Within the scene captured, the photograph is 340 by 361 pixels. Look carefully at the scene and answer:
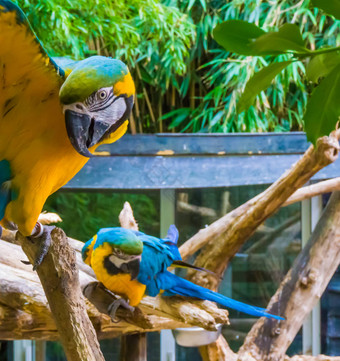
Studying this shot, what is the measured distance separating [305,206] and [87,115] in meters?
2.14

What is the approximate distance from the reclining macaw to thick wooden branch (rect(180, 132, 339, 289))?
2.91ft

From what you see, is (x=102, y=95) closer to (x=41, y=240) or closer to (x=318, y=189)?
(x=41, y=240)

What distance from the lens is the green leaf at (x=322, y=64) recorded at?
0.94ft

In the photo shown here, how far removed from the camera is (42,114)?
56cm

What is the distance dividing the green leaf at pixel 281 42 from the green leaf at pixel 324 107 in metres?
0.03

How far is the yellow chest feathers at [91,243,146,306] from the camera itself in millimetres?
1146

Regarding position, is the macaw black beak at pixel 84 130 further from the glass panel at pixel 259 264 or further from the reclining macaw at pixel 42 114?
the glass panel at pixel 259 264

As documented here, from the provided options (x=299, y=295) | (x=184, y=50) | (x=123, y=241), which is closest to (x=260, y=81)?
(x=123, y=241)

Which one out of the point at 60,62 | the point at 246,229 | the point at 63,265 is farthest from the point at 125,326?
the point at 60,62

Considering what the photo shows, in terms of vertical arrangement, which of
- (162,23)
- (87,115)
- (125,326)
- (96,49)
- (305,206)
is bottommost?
(305,206)

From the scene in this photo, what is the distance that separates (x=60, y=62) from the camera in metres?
0.61

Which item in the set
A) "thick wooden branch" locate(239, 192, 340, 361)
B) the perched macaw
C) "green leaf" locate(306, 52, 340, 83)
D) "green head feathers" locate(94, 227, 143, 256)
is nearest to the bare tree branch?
"thick wooden branch" locate(239, 192, 340, 361)

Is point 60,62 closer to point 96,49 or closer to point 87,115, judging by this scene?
point 87,115

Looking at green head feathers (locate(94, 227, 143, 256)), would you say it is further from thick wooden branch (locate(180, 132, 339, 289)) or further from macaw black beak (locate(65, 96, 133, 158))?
macaw black beak (locate(65, 96, 133, 158))
